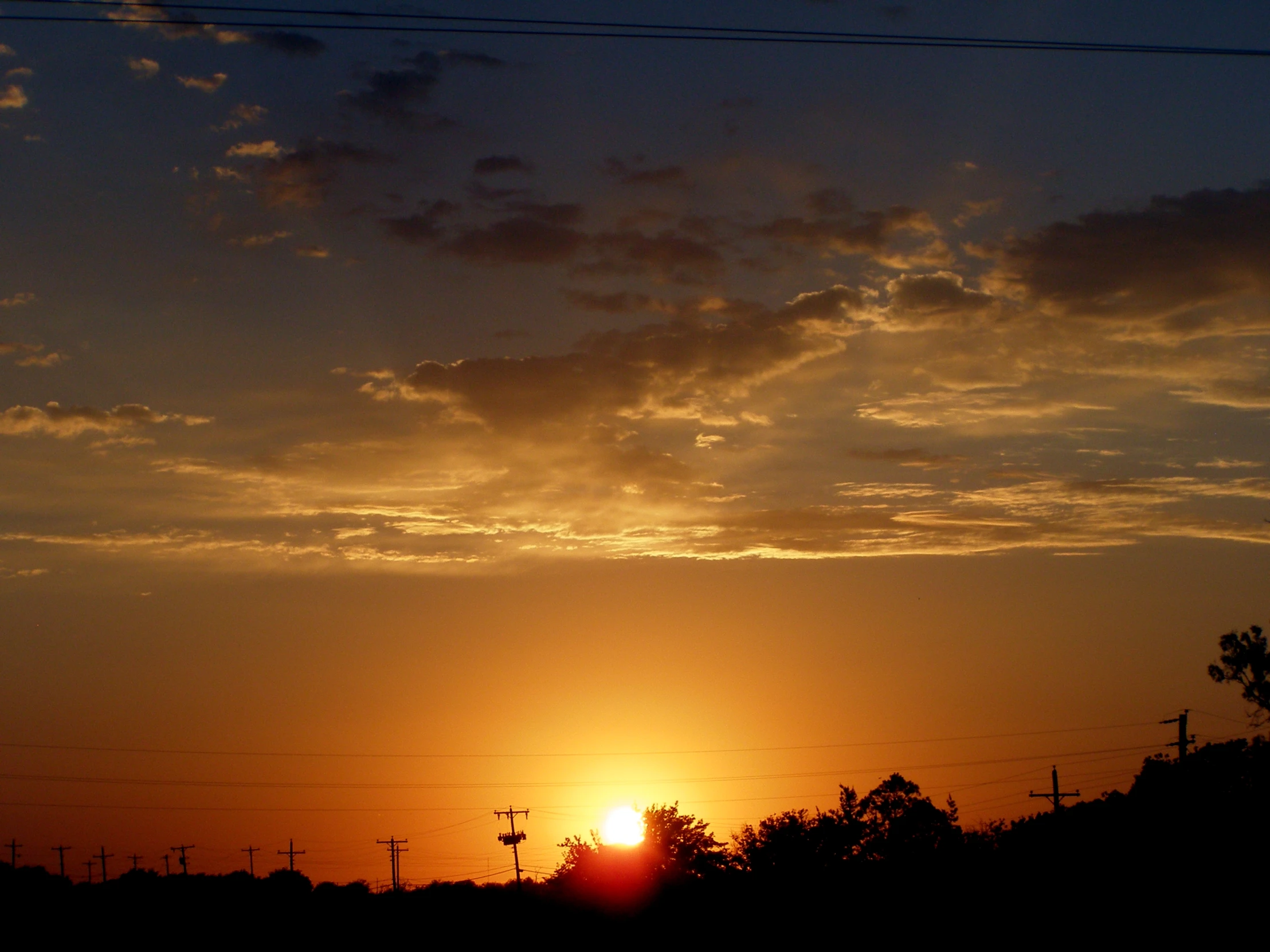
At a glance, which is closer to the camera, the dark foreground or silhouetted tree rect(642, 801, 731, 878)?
the dark foreground

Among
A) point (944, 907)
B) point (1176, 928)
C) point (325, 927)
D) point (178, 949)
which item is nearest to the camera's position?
point (1176, 928)

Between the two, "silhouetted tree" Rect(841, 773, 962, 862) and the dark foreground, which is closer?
the dark foreground

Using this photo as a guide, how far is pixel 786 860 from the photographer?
87.8 m

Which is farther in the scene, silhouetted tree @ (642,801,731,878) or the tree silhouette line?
silhouetted tree @ (642,801,731,878)

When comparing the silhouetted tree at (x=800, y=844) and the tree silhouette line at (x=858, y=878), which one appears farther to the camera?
the silhouetted tree at (x=800, y=844)

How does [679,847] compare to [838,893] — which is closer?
[838,893]

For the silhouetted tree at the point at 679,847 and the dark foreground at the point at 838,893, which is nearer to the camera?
the dark foreground at the point at 838,893

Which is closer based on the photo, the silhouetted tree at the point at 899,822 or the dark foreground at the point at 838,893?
the dark foreground at the point at 838,893

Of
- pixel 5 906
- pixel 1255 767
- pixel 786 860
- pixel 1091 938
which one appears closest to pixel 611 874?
pixel 786 860

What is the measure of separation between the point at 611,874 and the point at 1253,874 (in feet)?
215

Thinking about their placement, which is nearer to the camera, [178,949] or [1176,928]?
[1176,928]

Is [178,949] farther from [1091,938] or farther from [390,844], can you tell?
[390,844]

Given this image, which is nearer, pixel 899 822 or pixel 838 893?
pixel 838 893

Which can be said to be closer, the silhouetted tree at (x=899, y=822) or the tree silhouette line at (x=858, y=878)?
the tree silhouette line at (x=858, y=878)
